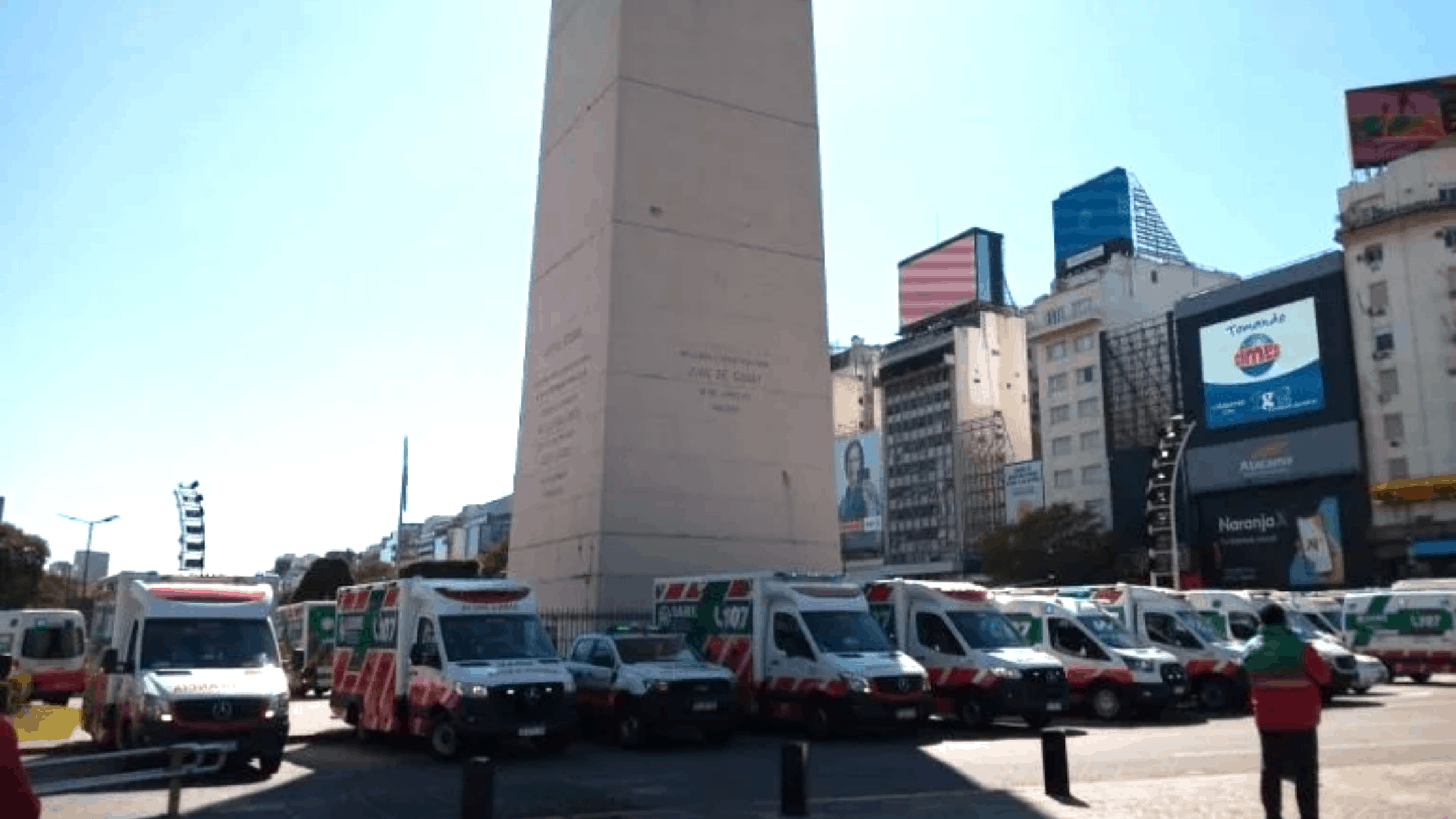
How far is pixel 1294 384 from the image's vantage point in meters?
69.4

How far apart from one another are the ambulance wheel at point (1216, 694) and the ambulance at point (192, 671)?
61.3ft

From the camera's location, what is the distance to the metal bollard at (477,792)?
9.91 meters

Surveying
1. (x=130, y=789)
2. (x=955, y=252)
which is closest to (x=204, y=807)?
(x=130, y=789)

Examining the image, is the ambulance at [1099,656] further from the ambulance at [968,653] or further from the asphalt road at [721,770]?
the asphalt road at [721,770]

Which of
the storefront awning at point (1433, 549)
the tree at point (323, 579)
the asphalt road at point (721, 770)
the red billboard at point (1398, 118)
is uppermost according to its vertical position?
the red billboard at point (1398, 118)

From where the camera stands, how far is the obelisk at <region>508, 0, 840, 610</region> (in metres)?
29.2

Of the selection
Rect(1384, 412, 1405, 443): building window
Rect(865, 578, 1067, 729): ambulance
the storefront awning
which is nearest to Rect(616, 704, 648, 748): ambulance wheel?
Rect(865, 578, 1067, 729): ambulance

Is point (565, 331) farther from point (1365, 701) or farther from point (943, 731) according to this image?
point (1365, 701)

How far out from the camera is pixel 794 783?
11203 mm

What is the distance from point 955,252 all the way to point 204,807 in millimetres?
103446

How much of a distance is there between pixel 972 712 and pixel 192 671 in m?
13.0

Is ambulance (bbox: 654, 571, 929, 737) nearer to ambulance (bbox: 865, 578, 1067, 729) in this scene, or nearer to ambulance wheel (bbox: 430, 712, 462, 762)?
ambulance (bbox: 865, 578, 1067, 729)

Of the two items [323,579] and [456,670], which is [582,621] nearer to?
[456,670]

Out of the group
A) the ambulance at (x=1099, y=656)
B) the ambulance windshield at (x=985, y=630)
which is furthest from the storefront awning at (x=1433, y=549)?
the ambulance windshield at (x=985, y=630)
